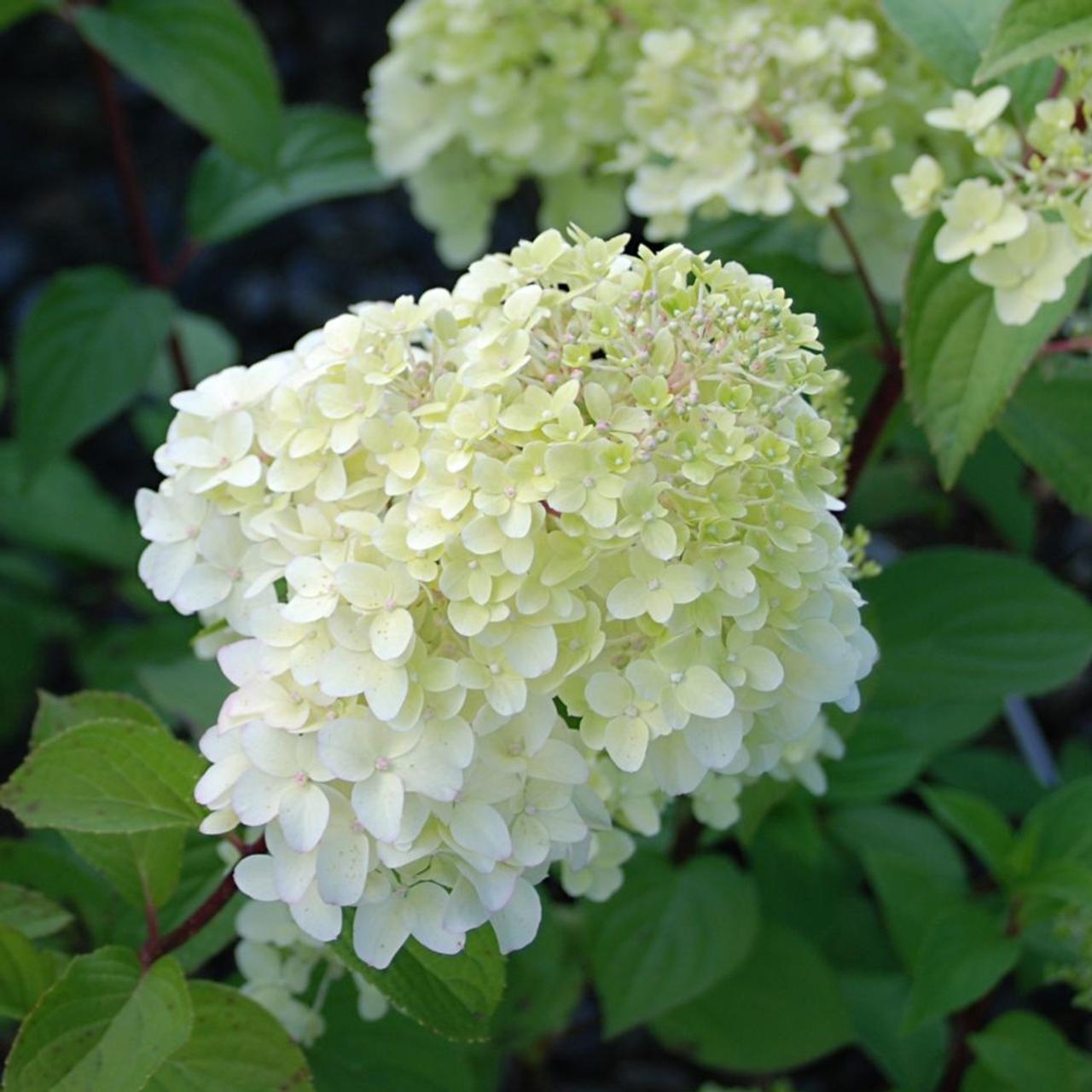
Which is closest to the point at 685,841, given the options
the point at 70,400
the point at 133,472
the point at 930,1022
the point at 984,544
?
the point at 930,1022

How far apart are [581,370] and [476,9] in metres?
0.78

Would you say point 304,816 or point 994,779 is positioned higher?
point 304,816

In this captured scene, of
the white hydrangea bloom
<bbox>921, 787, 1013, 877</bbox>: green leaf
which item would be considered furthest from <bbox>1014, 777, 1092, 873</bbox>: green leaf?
the white hydrangea bloom

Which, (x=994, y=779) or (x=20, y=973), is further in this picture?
(x=994, y=779)

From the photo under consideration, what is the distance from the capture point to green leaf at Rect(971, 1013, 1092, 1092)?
1225 mm

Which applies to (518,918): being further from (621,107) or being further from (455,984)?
(621,107)

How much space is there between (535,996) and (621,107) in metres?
0.92

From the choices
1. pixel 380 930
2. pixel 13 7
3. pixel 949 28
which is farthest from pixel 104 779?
pixel 13 7

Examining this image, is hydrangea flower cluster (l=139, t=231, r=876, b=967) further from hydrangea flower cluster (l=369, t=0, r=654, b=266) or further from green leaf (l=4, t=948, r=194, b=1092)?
hydrangea flower cluster (l=369, t=0, r=654, b=266)

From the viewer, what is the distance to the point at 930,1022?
4.54ft

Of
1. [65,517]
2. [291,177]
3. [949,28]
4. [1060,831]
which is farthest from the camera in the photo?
[65,517]

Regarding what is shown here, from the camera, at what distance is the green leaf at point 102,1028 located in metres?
0.83

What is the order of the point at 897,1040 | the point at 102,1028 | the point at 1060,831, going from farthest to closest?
the point at 897,1040 < the point at 1060,831 < the point at 102,1028

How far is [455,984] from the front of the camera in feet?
2.87
